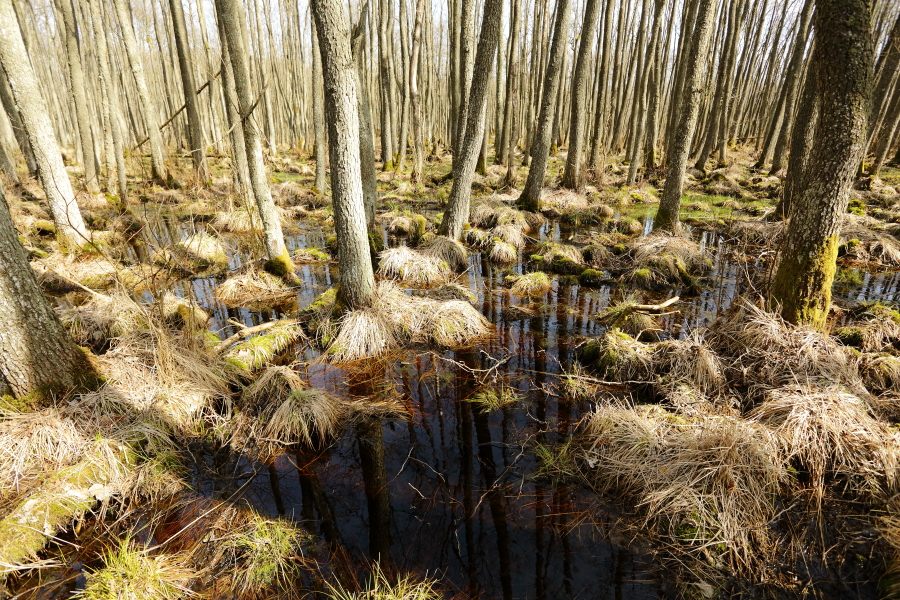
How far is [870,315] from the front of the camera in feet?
20.2

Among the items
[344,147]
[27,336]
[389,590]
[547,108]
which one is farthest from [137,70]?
[389,590]

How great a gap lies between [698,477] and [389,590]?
8.65 ft

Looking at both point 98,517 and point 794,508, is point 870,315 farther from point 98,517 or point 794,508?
point 98,517

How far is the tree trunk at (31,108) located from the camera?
754 cm

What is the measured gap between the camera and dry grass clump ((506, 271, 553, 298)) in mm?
8625

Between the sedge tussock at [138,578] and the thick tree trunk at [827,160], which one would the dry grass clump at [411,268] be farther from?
the sedge tussock at [138,578]

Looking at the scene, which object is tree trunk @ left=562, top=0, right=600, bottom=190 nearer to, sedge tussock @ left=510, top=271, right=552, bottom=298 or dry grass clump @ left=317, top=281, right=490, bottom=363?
sedge tussock @ left=510, top=271, right=552, bottom=298

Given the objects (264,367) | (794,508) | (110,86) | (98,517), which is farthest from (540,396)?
(110,86)

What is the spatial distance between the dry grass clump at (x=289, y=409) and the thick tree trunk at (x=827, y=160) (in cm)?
564

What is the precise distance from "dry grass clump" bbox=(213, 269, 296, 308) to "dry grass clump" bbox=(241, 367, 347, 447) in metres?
3.54

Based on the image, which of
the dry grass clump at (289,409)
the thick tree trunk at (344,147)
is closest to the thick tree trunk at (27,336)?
the dry grass clump at (289,409)

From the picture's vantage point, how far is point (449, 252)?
10117mm

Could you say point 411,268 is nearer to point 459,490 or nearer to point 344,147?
point 344,147

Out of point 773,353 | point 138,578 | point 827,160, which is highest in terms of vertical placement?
point 827,160
